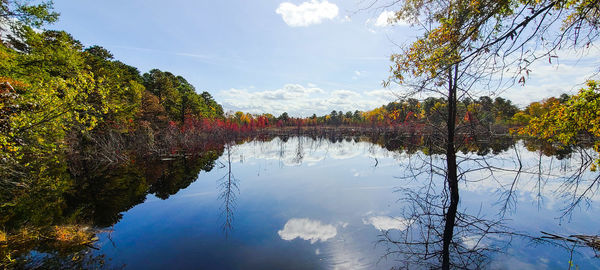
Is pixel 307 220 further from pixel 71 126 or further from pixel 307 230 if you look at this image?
pixel 71 126

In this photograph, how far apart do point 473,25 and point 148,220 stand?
31.2 feet

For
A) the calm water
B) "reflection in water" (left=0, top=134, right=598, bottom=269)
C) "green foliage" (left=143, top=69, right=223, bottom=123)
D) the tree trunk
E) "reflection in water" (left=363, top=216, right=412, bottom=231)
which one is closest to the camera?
the calm water

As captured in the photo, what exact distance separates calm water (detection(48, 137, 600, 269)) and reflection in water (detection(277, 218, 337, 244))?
0.03 meters

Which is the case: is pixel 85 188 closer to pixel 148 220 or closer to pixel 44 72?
pixel 148 220

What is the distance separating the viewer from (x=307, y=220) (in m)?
6.68

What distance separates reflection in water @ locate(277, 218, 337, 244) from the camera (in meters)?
5.68

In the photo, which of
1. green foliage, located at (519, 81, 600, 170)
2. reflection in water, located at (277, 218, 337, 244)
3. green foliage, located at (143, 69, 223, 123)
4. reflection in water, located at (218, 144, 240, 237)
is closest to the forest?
green foliage, located at (519, 81, 600, 170)

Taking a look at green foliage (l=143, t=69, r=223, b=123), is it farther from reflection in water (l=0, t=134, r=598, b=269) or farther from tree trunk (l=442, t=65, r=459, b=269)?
tree trunk (l=442, t=65, r=459, b=269)

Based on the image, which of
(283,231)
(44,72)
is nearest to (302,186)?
(283,231)

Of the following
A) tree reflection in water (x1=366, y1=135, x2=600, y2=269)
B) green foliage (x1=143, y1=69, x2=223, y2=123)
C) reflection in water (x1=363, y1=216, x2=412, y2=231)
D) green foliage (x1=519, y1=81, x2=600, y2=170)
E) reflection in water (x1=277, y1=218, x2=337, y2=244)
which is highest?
green foliage (x1=143, y1=69, x2=223, y2=123)

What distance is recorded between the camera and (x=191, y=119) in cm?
4328

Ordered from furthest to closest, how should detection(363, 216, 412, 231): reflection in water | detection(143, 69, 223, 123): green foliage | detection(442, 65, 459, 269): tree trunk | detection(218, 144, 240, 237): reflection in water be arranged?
detection(143, 69, 223, 123): green foliage < detection(218, 144, 240, 237): reflection in water < detection(363, 216, 412, 231): reflection in water < detection(442, 65, 459, 269): tree trunk

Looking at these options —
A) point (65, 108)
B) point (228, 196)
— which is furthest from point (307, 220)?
point (65, 108)

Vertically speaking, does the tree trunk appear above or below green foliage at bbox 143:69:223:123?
below
